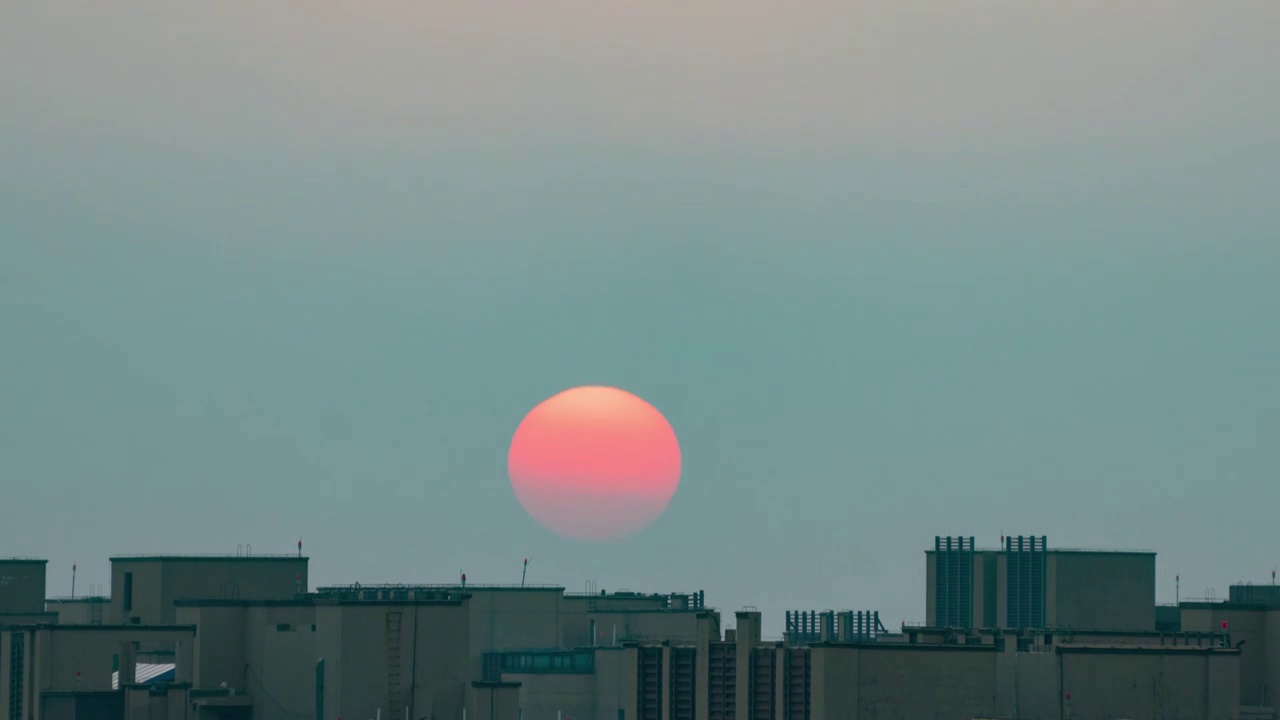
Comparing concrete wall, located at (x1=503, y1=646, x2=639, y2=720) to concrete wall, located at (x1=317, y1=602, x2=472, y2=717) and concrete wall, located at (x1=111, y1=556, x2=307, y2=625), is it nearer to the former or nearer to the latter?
concrete wall, located at (x1=111, y1=556, x2=307, y2=625)

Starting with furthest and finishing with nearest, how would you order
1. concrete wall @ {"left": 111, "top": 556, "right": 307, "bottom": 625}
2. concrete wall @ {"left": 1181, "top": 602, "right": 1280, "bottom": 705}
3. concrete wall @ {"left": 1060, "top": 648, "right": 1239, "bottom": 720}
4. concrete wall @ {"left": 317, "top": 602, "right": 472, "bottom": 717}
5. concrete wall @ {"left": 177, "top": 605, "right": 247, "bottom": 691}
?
concrete wall @ {"left": 111, "top": 556, "right": 307, "bottom": 625} → concrete wall @ {"left": 1181, "top": 602, "right": 1280, "bottom": 705} → concrete wall @ {"left": 177, "top": 605, "right": 247, "bottom": 691} → concrete wall @ {"left": 317, "top": 602, "right": 472, "bottom": 717} → concrete wall @ {"left": 1060, "top": 648, "right": 1239, "bottom": 720}

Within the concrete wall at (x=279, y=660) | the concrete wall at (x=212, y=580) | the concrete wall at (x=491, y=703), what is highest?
the concrete wall at (x=212, y=580)

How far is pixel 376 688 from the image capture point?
13650 cm

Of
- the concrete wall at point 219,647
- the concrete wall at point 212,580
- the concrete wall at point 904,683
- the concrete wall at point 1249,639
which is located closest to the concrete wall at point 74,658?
the concrete wall at point 219,647

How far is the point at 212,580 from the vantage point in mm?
188875

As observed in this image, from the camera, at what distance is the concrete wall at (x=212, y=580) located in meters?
188

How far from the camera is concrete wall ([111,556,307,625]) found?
188m

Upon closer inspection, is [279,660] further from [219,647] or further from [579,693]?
[579,693]

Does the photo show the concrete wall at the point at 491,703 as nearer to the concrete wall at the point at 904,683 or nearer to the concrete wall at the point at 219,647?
the concrete wall at the point at 219,647

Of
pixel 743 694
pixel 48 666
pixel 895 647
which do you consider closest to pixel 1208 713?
pixel 895 647

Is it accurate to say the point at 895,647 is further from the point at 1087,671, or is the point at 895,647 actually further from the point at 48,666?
the point at 48,666

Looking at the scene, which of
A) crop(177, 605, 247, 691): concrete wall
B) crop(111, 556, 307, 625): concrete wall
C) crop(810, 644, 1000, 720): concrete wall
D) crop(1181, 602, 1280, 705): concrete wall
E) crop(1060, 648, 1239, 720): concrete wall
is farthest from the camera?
Answer: crop(111, 556, 307, 625): concrete wall

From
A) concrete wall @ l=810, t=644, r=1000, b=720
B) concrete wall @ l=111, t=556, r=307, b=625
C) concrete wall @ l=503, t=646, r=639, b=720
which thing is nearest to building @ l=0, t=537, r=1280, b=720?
concrete wall @ l=810, t=644, r=1000, b=720

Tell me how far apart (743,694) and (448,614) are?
18763 mm
